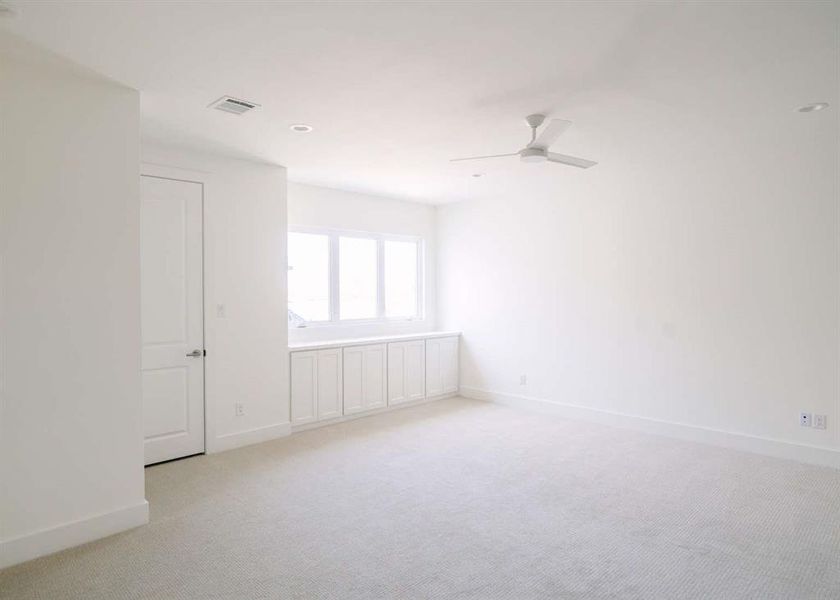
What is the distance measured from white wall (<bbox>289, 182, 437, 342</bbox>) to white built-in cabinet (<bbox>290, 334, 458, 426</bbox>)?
49 centimetres

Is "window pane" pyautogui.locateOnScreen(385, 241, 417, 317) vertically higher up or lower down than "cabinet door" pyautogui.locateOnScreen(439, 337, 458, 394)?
higher up

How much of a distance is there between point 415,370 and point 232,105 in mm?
3836

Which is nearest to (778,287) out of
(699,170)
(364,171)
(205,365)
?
(699,170)

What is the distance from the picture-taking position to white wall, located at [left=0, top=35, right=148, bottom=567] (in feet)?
8.85

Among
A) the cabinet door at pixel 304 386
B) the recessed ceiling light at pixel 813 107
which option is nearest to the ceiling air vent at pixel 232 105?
the cabinet door at pixel 304 386

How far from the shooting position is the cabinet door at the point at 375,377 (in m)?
5.77

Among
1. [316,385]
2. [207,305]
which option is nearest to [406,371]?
[316,385]

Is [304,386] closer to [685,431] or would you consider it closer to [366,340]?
[366,340]

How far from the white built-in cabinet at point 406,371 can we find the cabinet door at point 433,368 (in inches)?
2.8

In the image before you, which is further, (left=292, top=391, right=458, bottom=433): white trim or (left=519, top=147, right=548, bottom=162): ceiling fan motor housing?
(left=292, top=391, right=458, bottom=433): white trim

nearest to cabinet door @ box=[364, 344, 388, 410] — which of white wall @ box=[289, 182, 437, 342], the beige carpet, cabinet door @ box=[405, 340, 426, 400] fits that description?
cabinet door @ box=[405, 340, 426, 400]

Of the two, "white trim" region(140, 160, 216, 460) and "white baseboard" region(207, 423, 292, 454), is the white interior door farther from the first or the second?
"white baseboard" region(207, 423, 292, 454)

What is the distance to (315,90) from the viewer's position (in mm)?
3064

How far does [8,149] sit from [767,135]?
5.19 meters
